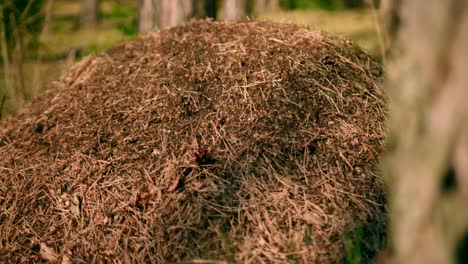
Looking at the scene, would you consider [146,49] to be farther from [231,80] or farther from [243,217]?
[243,217]

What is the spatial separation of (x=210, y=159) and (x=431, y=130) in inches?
67.2

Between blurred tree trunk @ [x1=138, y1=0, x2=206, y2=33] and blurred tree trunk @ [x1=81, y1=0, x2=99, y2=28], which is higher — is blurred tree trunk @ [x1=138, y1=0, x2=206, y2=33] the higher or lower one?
the higher one

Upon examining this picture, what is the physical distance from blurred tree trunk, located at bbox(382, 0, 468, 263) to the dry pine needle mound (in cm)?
110

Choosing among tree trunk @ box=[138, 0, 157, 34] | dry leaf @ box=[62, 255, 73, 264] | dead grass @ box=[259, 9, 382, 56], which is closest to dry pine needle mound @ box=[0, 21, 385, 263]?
dry leaf @ box=[62, 255, 73, 264]

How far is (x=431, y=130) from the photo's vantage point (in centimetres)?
133

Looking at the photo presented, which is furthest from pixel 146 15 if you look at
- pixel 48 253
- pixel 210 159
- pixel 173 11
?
pixel 48 253

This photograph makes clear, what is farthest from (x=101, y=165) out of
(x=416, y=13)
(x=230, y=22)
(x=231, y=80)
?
(x=416, y=13)

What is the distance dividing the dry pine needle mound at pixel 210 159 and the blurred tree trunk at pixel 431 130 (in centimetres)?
110

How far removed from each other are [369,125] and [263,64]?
2.52 feet

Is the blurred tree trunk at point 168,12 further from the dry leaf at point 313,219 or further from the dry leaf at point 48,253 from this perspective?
the dry leaf at point 313,219

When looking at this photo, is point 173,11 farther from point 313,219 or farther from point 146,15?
point 313,219

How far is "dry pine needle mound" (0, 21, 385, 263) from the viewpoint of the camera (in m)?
2.64

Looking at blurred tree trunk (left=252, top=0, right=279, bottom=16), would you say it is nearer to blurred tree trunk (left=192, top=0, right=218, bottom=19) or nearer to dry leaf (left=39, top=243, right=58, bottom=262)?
blurred tree trunk (left=192, top=0, right=218, bottom=19)

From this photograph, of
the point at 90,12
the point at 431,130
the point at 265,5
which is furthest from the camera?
the point at 90,12
